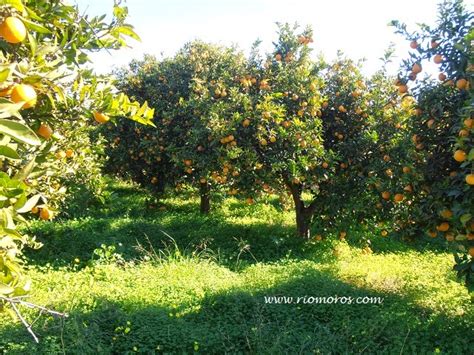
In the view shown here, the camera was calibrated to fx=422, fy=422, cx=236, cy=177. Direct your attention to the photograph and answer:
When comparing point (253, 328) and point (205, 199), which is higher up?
point (205, 199)

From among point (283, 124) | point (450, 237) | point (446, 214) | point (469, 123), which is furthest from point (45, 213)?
point (283, 124)

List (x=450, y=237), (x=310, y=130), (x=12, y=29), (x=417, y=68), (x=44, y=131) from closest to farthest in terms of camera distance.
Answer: (x=12, y=29) → (x=44, y=131) → (x=450, y=237) → (x=417, y=68) → (x=310, y=130)

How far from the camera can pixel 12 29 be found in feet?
4.20

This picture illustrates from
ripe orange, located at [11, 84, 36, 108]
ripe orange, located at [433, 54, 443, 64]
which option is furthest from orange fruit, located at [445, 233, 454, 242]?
ripe orange, located at [11, 84, 36, 108]

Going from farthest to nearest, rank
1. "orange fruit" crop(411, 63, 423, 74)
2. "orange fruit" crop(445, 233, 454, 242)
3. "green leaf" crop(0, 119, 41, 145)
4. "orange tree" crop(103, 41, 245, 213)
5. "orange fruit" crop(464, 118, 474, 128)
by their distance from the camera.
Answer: "orange tree" crop(103, 41, 245, 213) → "orange fruit" crop(411, 63, 423, 74) → "orange fruit" crop(445, 233, 454, 242) → "orange fruit" crop(464, 118, 474, 128) → "green leaf" crop(0, 119, 41, 145)

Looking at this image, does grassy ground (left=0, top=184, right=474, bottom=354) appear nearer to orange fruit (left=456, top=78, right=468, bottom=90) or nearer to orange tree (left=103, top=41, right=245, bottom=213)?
orange tree (left=103, top=41, right=245, bottom=213)

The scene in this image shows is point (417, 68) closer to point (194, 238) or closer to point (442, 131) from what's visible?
point (442, 131)

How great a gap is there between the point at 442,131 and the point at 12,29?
367 centimetres

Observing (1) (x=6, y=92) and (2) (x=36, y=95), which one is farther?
(2) (x=36, y=95)

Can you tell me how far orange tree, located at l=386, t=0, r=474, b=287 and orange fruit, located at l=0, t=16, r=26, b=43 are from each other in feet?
9.88

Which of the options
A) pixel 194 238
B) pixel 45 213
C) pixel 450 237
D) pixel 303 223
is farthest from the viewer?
pixel 194 238

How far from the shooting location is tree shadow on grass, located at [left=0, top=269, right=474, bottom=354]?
3.35 m

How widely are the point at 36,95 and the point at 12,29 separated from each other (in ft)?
1.13

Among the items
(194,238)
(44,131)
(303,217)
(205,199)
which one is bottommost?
(194,238)
